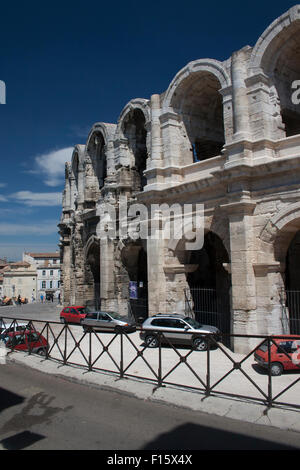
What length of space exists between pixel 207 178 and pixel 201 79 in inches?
176

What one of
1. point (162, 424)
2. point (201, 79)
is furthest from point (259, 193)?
point (162, 424)

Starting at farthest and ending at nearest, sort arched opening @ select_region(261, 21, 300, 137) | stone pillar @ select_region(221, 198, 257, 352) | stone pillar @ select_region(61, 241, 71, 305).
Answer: stone pillar @ select_region(61, 241, 71, 305)
arched opening @ select_region(261, 21, 300, 137)
stone pillar @ select_region(221, 198, 257, 352)

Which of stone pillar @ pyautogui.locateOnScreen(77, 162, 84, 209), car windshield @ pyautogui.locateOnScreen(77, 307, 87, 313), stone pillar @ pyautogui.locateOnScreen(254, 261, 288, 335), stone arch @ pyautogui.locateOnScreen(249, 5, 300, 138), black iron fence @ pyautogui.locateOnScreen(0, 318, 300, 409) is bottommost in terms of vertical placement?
black iron fence @ pyautogui.locateOnScreen(0, 318, 300, 409)

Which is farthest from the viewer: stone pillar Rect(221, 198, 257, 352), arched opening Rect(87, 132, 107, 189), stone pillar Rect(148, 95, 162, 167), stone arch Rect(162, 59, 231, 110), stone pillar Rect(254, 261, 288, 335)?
arched opening Rect(87, 132, 107, 189)

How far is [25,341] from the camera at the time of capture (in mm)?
11102

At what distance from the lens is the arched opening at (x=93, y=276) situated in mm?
22203

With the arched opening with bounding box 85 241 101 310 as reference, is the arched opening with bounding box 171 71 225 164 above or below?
above

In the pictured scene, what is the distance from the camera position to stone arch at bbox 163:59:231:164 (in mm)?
15008

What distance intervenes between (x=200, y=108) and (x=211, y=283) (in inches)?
336

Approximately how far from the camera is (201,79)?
15.2 meters

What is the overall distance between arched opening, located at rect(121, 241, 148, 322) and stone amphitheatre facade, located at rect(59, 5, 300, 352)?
2.9 inches

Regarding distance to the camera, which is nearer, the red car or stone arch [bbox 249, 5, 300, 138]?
stone arch [bbox 249, 5, 300, 138]

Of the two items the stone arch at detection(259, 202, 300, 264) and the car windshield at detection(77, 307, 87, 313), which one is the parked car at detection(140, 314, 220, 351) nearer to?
the stone arch at detection(259, 202, 300, 264)

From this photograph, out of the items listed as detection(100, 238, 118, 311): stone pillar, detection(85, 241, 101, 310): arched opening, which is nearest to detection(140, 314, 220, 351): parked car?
detection(100, 238, 118, 311): stone pillar
